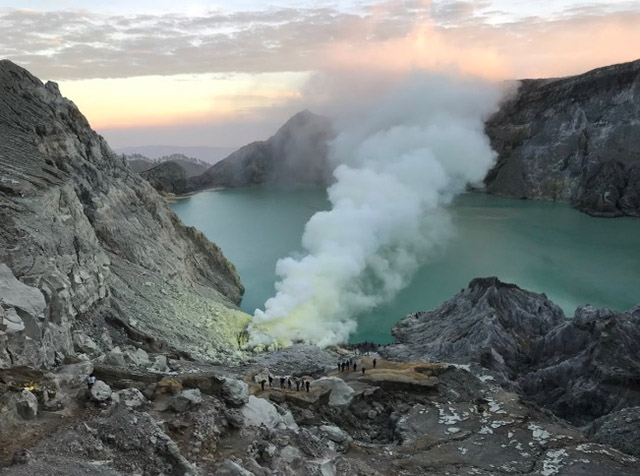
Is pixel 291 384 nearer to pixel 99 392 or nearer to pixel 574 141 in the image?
pixel 99 392

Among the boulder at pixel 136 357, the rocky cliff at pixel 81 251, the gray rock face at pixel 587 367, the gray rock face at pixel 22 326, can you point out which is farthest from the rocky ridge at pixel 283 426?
the rocky cliff at pixel 81 251

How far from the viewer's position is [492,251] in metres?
56.9

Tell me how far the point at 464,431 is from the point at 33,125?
920 inches

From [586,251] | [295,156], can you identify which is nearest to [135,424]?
[586,251]

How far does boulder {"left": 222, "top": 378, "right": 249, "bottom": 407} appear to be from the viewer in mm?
14078

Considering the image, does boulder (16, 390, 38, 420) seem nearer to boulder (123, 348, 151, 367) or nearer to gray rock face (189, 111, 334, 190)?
boulder (123, 348, 151, 367)

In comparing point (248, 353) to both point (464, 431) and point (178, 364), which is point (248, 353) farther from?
point (464, 431)

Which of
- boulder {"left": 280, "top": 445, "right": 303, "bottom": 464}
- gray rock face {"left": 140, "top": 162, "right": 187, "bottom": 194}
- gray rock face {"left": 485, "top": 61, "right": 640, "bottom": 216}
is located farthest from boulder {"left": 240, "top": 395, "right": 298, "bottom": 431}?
gray rock face {"left": 140, "top": 162, "right": 187, "bottom": 194}

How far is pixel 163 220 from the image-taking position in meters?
35.9

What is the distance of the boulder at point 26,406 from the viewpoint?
35.7 ft

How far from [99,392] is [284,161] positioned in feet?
439

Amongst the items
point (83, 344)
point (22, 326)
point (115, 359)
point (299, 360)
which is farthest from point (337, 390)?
point (22, 326)

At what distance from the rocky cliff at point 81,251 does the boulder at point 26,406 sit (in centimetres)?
280

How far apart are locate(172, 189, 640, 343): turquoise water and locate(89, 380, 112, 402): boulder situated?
2252 centimetres
